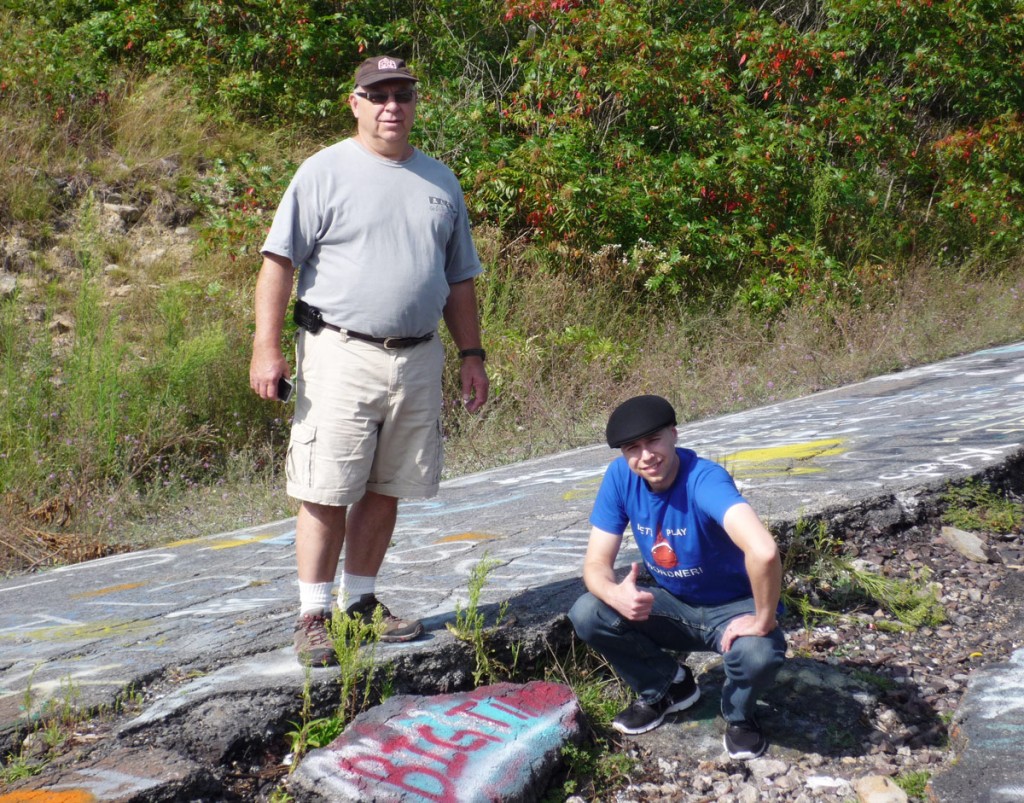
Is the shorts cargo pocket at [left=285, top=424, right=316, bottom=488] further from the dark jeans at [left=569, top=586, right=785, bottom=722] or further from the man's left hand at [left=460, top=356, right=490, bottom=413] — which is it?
the dark jeans at [left=569, top=586, right=785, bottom=722]

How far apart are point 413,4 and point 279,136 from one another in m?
2.40

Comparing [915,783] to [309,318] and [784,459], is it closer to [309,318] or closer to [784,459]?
[309,318]

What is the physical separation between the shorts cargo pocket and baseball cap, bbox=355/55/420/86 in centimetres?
98

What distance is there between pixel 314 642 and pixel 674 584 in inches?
40.2

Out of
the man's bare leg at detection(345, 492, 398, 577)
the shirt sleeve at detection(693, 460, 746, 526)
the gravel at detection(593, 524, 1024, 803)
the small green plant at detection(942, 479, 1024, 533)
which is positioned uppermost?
the shirt sleeve at detection(693, 460, 746, 526)

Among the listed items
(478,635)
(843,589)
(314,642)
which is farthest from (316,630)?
(843,589)

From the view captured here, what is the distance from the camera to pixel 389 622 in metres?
3.13

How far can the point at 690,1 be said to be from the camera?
11.6 metres

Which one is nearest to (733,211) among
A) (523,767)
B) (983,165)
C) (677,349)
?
(677,349)

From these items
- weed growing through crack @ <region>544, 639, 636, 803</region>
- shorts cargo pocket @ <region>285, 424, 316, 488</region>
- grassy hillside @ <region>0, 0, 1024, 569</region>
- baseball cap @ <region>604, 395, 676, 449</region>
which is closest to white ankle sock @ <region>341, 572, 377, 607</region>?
shorts cargo pocket @ <region>285, 424, 316, 488</region>

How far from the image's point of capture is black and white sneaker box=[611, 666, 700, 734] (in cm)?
305

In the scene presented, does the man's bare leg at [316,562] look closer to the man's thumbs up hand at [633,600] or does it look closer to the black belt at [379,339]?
the black belt at [379,339]

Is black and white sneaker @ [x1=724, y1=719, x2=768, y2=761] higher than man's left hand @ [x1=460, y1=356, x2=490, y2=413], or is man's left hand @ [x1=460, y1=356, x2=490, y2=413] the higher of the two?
man's left hand @ [x1=460, y1=356, x2=490, y2=413]

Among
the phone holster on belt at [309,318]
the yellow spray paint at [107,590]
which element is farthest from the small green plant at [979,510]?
the yellow spray paint at [107,590]
